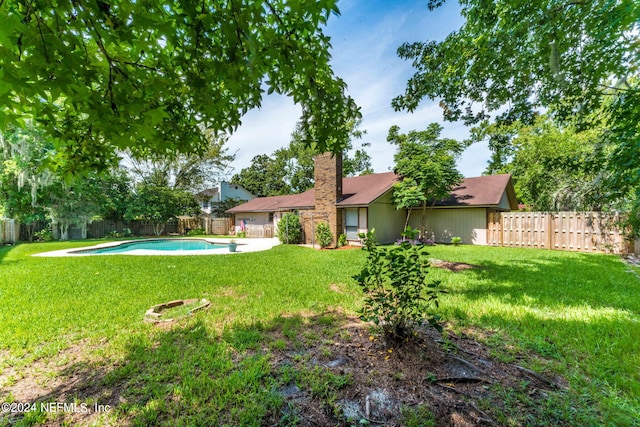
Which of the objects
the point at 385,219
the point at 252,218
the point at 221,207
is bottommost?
the point at 385,219

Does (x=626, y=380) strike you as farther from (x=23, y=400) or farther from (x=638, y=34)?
(x=23, y=400)

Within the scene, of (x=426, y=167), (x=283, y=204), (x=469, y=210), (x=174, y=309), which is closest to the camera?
(x=174, y=309)

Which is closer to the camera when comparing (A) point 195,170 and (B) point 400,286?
(B) point 400,286

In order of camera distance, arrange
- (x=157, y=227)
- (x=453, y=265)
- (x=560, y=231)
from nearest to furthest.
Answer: (x=453, y=265)
(x=560, y=231)
(x=157, y=227)

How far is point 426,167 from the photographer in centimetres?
1255

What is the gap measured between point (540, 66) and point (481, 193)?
10.7m

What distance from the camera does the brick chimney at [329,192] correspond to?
1376 cm

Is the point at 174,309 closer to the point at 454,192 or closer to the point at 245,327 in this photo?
the point at 245,327

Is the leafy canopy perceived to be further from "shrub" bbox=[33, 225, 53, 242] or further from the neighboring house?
the neighboring house

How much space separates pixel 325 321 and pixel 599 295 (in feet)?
16.7

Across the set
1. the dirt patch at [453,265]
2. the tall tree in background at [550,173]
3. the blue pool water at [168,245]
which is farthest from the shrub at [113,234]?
the tall tree in background at [550,173]

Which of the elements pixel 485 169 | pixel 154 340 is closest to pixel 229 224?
pixel 154 340

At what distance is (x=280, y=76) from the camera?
224 cm

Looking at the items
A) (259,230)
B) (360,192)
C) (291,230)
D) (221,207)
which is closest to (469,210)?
(360,192)
